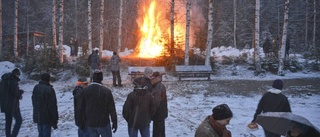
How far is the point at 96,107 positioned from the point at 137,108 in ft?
3.14

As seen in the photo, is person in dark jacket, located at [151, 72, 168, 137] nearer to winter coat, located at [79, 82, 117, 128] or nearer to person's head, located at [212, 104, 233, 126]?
winter coat, located at [79, 82, 117, 128]

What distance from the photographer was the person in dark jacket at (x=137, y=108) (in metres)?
5.86

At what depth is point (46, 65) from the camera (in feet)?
65.0

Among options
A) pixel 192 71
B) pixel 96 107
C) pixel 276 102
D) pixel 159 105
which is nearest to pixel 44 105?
pixel 96 107

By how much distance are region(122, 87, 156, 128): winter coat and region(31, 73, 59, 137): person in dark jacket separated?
6.05ft

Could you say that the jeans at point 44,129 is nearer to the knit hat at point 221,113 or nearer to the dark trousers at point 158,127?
the dark trousers at point 158,127

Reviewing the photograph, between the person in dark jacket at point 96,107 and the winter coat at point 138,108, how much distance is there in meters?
0.52

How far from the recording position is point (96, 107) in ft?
17.4

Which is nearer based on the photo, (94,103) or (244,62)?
(94,103)

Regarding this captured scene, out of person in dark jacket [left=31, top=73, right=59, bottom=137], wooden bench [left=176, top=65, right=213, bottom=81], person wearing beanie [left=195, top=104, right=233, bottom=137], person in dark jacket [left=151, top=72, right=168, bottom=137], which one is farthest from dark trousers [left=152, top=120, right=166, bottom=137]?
wooden bench [left=176, top=65, right=213, bottom=81]

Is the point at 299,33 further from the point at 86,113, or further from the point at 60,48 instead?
the point at 86,113

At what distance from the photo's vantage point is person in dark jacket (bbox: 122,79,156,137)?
19.2 ft

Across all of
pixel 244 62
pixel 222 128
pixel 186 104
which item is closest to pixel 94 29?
pixel 244 62

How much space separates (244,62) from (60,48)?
49.0ft
